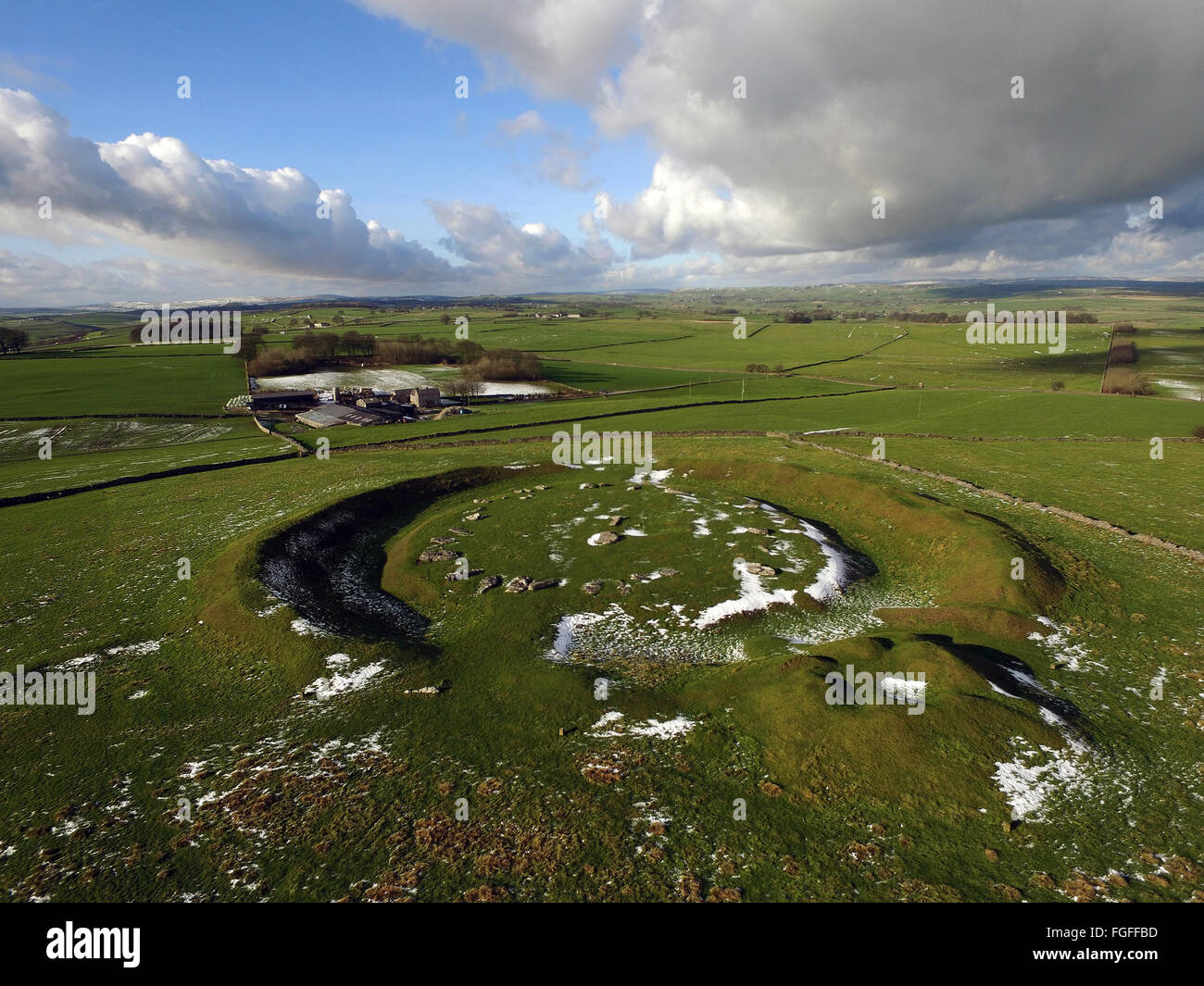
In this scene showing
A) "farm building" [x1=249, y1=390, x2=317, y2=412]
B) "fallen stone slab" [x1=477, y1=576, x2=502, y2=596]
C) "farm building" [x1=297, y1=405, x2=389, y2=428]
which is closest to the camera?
"fallen stone slab" [x1=477, y1=576, x2=502, y2=596]

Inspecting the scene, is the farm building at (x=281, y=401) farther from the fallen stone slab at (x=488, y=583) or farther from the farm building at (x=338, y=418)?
the fallen stone slab at (x=488, y=583)

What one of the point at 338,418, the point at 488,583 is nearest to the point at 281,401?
the point at 338,418

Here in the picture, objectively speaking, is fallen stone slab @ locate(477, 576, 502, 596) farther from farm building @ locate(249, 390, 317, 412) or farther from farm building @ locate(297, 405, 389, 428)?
farm building @ locate(249, 390, 317, 412)

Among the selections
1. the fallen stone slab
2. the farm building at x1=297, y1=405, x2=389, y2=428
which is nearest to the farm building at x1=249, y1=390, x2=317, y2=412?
the farm building at x1=297, y1=405, x2=389, y2=428

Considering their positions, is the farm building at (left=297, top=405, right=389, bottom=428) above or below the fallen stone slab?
above
